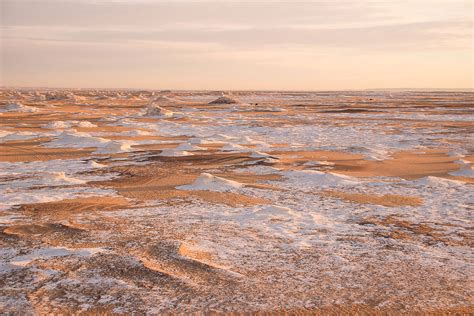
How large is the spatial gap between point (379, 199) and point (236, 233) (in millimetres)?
3261

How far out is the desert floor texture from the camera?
4.44 metres

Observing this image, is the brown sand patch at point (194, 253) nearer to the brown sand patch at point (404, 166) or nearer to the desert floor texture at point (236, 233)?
the desert floor texture at point (236, 233)

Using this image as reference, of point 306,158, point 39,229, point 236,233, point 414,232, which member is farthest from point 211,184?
point 306,158

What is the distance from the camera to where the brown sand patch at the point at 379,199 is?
26.5ft

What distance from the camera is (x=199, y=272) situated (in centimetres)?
500

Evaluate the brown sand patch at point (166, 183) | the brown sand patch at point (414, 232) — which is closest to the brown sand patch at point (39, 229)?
the brown sand patch at point (166, 183)

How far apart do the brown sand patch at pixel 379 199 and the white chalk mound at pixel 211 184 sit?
1804 millimetres

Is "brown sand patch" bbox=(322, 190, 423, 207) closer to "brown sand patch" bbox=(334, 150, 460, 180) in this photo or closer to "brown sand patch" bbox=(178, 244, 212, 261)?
"brown sand patch" bbox=(334, 150, 460, 180)

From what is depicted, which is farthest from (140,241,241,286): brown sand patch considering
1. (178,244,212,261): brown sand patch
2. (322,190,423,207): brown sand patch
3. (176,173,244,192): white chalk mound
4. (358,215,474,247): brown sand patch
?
(322,190,423,207): brown sand patch

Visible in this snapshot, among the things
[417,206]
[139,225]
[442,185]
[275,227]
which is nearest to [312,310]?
[275,227]

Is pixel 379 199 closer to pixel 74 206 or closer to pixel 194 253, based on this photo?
pixel 194 253

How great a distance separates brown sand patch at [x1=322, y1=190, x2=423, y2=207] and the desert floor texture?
65 mm

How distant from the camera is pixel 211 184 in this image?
9.28 m

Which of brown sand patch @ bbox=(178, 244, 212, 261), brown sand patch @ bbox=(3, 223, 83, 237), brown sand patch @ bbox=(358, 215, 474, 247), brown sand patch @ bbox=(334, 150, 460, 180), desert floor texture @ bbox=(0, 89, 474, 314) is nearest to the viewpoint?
desert floor texture @ bbox=(0, 89, 474, 314)
